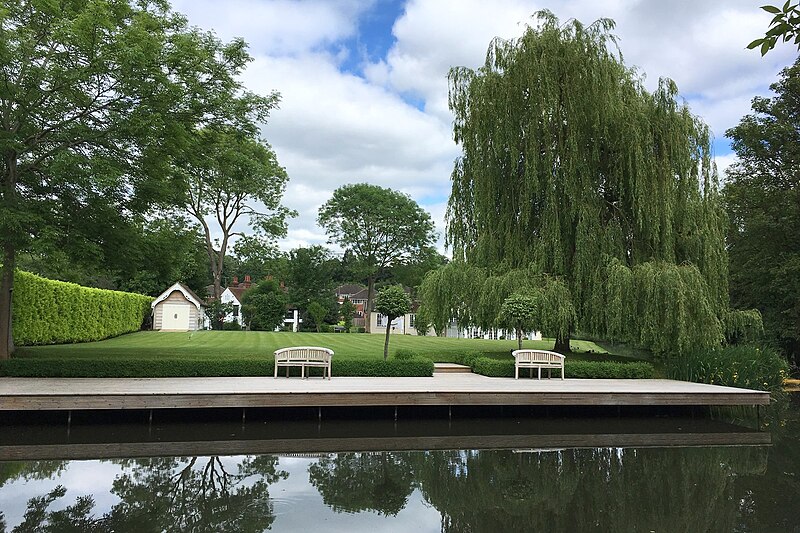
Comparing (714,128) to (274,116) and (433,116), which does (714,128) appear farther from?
(274,116)

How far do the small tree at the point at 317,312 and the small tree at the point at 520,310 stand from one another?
21006mm

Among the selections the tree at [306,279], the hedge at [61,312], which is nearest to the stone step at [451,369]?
the hedge at [61,312]

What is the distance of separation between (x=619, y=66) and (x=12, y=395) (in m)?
14.2

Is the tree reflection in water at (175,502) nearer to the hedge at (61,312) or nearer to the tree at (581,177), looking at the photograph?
the tree at (581,177)

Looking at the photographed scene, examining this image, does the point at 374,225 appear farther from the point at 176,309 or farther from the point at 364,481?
the point at 364,481

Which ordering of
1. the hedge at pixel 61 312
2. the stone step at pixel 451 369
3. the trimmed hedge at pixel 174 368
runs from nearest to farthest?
1. the trimmed hedge at pixel 174 368
2. the stone step at pixel 451 369
3. the hedge at pixel 61 312

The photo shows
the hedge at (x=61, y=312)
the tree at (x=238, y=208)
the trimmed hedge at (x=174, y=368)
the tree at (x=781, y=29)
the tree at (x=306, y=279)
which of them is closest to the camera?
the tree at (x=781, y=29)

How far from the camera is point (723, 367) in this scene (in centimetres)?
1209

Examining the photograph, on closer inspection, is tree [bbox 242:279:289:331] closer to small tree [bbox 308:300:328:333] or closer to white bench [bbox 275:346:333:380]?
small tree [bbox 308:300:328:333]

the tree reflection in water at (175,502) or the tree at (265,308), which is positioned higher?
the tree at (265,308)

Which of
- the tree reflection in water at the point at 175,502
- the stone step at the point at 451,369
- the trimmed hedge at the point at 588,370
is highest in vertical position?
the trimmed hedge at the point at 588,370

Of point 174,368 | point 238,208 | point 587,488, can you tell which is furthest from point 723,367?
point 238,208

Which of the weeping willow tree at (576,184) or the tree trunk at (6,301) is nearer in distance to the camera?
the tree trunk at (6,301)

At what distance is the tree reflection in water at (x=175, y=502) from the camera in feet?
14.2
